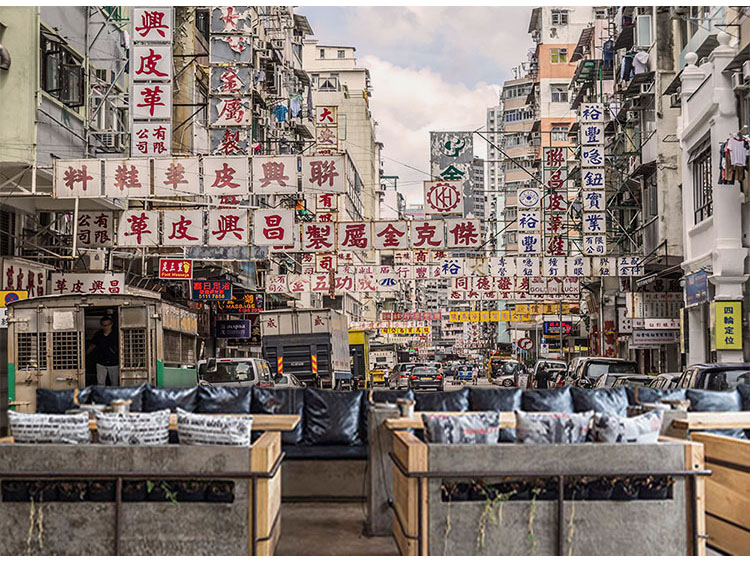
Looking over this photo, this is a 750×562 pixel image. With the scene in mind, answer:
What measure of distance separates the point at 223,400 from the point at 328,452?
1.26 metres

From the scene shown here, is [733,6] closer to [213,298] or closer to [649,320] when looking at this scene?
[649,320]

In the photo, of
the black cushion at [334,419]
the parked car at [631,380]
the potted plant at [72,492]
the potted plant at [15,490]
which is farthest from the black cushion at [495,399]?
the parked car at [631,380]

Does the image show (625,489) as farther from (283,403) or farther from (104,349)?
(104,349)

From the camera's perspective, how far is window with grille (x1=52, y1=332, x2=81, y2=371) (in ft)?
67.5

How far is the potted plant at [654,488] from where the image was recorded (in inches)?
280

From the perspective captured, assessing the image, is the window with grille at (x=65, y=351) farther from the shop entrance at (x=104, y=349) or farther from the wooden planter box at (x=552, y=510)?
the wooden planter box at (x=552, y=510)

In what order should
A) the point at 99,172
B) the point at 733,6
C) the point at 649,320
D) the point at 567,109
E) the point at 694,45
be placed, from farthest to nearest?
the point at 567,109
the point at 649,320
the point at 694,45
the point at 733,6
the point at 99,172

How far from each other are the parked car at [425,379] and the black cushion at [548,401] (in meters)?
36.9

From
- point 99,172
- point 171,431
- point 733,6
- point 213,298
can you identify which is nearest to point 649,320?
point 733,6

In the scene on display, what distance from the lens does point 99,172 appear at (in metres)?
22.0

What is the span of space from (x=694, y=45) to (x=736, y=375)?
16903 mm

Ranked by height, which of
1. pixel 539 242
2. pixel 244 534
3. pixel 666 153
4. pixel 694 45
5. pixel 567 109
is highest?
pixel 567 109

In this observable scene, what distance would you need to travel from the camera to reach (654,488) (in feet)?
23.4

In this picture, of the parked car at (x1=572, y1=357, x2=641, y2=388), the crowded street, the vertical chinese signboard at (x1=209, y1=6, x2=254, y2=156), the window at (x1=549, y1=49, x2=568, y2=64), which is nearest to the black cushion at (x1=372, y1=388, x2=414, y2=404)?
the crowded street
